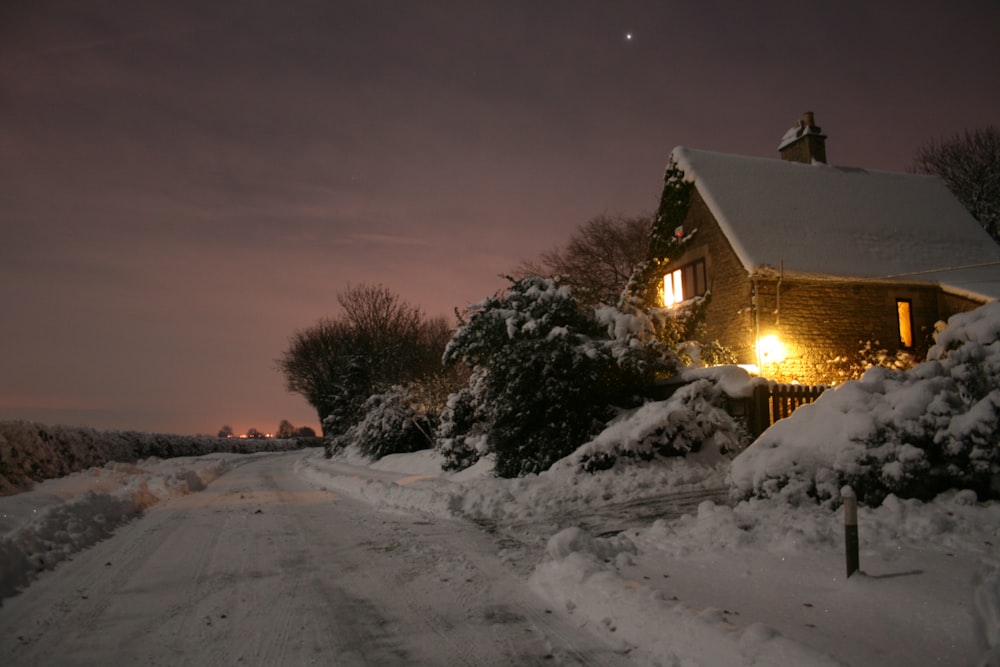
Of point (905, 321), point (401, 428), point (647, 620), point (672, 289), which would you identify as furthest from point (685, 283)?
point (647, 620)

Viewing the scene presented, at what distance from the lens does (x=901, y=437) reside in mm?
7551

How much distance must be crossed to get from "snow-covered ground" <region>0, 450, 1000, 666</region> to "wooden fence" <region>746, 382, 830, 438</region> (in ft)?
9.65

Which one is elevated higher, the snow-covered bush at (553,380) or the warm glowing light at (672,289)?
the warm glowing light at (672,289)

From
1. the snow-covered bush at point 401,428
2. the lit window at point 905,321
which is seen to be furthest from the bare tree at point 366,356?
the lit window at point 905,321

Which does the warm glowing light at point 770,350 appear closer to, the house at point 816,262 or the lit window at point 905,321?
the house at point 816,262

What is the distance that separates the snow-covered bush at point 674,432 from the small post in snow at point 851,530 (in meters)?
6.60

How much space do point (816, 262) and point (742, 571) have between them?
48.9ft

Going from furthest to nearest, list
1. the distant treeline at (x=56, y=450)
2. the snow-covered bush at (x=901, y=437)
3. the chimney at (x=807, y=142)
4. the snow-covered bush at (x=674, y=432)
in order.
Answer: the chimney at (x=807, y=142) < the distant treeline at (x=56, y=450) < the snow-covered bush at (x=674, y=432) < the snow-covered bush at (x=901, y=437)

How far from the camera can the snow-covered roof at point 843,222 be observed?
62.0 ft

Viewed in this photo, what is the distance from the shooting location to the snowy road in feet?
15.2

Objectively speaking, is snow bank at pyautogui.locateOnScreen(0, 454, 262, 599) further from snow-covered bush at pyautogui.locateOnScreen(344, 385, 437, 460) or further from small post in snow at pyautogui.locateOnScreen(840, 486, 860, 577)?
snow-covered bush at pyautogui.locateOnScreen(344, 385, 437, 460)

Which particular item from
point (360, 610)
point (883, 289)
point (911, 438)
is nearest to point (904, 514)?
point (911, 438)

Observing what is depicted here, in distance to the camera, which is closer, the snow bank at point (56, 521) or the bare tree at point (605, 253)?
the snow bank at point (56, 521)

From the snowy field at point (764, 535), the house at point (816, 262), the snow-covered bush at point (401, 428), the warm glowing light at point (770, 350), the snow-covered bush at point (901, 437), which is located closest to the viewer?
the snowy field at point (764, 535)
